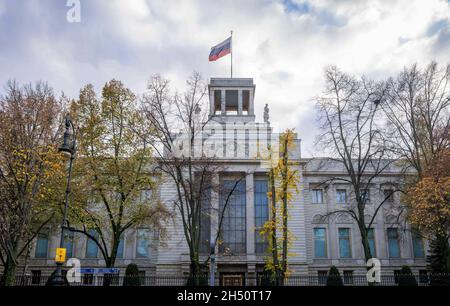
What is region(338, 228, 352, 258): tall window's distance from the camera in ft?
132

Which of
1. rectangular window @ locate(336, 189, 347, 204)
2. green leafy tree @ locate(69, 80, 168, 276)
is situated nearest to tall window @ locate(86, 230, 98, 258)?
green leafy tree @ locate(69, 80, 168, 276)

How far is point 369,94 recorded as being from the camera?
25.6m

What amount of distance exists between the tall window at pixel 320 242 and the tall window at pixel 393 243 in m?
6.79

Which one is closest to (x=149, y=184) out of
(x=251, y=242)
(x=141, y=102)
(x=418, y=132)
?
(x=141, y=102)

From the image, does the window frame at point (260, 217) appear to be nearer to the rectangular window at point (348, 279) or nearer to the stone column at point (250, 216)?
the stone column at point (250, 216)

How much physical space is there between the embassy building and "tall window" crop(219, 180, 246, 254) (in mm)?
95

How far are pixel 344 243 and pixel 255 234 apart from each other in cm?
1044

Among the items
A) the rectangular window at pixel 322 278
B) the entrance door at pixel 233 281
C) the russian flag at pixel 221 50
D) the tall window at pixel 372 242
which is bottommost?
the entrance door at pixel 233 281

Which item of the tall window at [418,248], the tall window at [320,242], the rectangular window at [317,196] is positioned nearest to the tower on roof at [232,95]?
the rectangular window at [317,196]

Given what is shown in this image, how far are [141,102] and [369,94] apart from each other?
50.8 feet

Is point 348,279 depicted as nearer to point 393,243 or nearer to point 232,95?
point 393,243

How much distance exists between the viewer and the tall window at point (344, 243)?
132 feet
